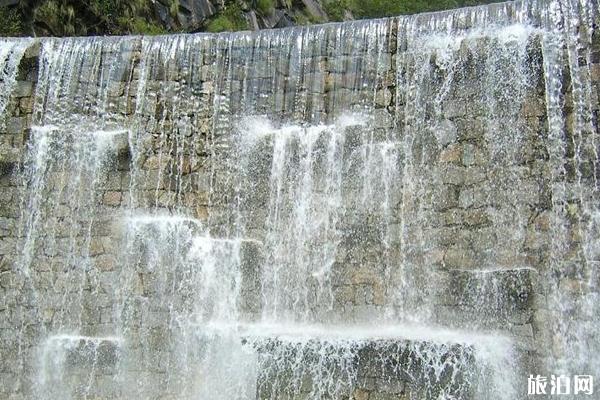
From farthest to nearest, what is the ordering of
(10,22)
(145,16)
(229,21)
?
(229,21) < (145,16) < (10,22)

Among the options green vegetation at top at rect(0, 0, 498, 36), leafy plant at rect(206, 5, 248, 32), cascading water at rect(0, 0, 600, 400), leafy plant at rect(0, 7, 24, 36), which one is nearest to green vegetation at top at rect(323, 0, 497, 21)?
green vegetation at top at rect(0, 0, 498, 36)

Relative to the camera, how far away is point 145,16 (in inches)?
431

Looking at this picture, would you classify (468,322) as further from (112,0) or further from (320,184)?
(112,0)

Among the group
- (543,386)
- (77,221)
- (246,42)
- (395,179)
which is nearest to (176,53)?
(246,42)

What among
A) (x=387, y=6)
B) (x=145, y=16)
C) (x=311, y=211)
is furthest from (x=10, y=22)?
(x=387, y=6)

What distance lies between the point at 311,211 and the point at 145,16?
550 cm

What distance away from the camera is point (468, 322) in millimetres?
6234

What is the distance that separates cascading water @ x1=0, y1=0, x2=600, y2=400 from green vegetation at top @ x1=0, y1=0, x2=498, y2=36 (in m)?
2.00

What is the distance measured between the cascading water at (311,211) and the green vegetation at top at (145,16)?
200 cm

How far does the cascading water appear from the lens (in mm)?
5980

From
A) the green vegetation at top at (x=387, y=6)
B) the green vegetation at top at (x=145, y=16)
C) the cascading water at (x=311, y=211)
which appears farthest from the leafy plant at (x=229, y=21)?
the cascading water at (x=311, y=211)

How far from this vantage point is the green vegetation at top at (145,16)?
9727 millimetres

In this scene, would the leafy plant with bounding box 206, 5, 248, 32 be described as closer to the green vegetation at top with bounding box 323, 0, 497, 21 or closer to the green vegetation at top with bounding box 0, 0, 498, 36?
the green vegetation at top with bounding box 0, 0, 498, 36

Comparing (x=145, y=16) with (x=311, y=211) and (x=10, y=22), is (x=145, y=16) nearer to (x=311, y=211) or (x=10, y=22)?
(x=10, y=22)
